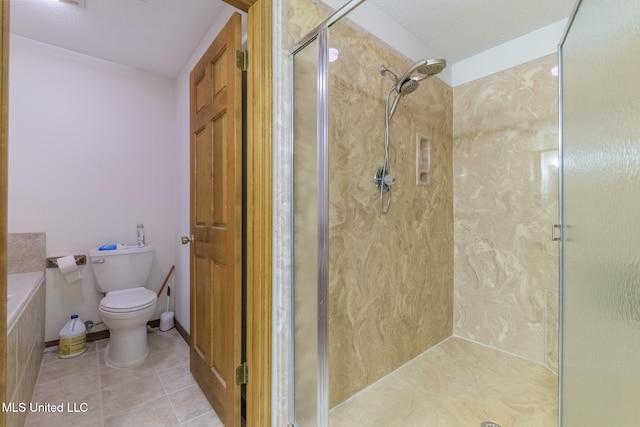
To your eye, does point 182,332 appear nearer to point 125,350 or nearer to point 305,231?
point 125,350

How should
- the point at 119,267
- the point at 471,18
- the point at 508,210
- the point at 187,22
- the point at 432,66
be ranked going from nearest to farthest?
the point at 432,66
the point at 471,18
the point at 187,22
the point at 508,210
the point at 119,267

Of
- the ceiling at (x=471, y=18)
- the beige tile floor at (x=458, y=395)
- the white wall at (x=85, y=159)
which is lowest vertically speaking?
the beige tile floor at (x=458, y=395)

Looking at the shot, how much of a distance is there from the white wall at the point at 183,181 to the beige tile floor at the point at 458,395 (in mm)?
1505

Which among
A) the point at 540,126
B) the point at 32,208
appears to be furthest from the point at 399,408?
the point at 32,208

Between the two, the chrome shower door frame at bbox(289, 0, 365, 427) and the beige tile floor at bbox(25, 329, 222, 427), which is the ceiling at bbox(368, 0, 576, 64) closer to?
the chrome shower door frame at bbox(289, 0, 365, 427)

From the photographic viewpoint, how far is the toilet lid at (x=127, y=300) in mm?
1752

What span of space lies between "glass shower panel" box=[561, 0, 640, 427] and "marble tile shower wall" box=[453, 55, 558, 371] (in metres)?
0.77

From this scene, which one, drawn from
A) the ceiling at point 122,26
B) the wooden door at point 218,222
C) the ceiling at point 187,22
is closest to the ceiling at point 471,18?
the ceiling at point 187,22

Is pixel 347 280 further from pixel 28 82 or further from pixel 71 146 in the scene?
pixel 28 82

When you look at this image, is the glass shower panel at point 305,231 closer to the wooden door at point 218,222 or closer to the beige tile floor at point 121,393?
the wooden door at point 218,222

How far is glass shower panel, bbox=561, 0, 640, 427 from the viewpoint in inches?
23.5

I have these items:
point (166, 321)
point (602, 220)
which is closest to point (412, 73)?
point (602, 220)

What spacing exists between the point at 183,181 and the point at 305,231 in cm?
157

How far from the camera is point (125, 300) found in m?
1.87
